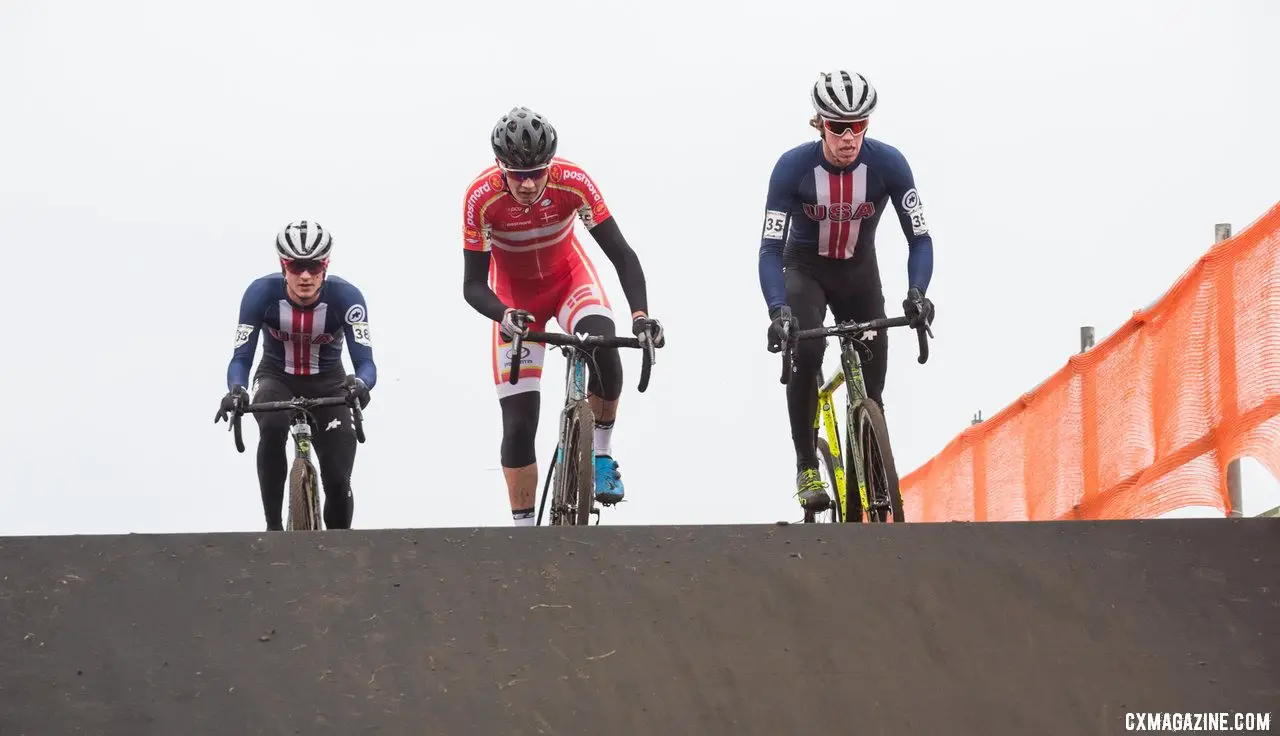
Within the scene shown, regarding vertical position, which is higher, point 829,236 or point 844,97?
point 844,97

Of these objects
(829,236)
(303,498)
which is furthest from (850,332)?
(303,498)

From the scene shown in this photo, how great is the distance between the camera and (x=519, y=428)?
29.9 ft

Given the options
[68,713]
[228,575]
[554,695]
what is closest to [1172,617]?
[554,695]

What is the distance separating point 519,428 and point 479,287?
83 centimetres

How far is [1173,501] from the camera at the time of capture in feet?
29.2

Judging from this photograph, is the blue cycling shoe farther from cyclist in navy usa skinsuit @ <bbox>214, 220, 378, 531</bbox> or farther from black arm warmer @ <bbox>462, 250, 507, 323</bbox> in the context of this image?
cyclist in navy usa skinsuit @ <bbox>214, 220, 378, 531</bbox>

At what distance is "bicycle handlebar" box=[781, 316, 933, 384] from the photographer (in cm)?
794

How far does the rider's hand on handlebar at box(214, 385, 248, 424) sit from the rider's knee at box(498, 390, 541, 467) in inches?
54.2

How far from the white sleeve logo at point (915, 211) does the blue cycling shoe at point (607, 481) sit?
1871 millimetres

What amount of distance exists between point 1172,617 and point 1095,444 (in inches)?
188

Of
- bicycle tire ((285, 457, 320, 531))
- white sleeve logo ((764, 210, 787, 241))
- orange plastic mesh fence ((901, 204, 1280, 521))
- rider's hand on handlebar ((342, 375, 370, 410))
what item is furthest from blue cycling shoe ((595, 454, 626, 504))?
orange plastic mesh fence ((901, 204, 1280, 521))

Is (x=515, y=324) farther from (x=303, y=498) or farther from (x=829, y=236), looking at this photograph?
(x=303, y=498)

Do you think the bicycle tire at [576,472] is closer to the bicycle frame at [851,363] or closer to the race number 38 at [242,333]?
the bicycle frame at [851,363]

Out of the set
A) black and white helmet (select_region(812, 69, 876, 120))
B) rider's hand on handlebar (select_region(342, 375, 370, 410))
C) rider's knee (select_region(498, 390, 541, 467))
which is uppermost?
black and white helmet (select_region(812, 69, 876, 120))
